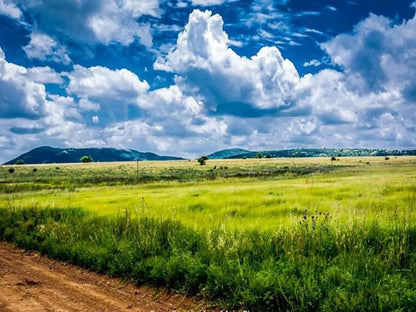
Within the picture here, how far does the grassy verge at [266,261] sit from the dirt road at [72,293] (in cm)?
43

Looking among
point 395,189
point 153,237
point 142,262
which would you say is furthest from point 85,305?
point 395,189

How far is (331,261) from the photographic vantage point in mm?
8406

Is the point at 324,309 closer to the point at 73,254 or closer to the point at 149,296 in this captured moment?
the point at 149,296

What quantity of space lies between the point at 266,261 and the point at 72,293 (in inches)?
196

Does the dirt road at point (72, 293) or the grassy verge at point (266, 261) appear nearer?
the grassy verge at point (266, 261)

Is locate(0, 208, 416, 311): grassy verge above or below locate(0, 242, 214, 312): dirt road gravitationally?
above

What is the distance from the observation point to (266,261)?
8.52 meters

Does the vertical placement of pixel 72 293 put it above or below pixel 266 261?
below

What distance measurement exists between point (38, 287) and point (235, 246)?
17.8ft

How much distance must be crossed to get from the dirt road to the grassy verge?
17.0 inches

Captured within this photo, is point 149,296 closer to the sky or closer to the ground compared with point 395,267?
closer to the ground

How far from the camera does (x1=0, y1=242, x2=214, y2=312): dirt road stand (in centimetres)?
806

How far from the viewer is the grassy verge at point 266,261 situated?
704 cm

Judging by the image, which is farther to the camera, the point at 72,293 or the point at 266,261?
the point at 72,293
